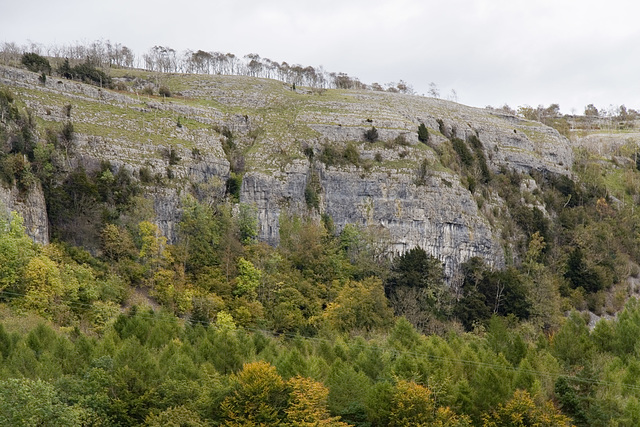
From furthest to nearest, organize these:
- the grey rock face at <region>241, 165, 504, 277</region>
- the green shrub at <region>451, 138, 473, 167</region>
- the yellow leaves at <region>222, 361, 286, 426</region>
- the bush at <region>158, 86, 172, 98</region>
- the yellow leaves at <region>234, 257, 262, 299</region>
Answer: the green shrub at <region>451, 138, 473, 167</region>, the bush at <region>158, 86, 172, 98</region>, the grey rock face at <region>241, 165, 504, 277</region>, the yellow leaves at <region>234, 257, 262, 299</region>, the yellow leaves at <region>222, 361, 286, 426</region>

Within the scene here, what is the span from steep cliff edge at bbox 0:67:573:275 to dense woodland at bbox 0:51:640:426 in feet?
6.89

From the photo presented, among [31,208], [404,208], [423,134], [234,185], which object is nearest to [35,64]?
[31,208]

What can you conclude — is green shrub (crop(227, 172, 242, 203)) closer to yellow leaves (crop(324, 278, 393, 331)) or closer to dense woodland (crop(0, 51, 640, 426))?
dense woodland (crop(0, 51, 640, 426))

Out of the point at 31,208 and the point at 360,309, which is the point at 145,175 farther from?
the point at 360,309

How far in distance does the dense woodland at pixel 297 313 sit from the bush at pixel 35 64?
4195 mm

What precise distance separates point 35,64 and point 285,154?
31.5m

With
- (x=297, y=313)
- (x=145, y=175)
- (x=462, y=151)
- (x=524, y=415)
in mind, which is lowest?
(x=297, y=313)

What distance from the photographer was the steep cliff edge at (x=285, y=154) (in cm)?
8119

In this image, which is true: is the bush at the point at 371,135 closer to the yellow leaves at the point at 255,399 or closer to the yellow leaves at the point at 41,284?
the yellow leaves at the point at 41,284

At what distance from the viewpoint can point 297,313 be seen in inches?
2921

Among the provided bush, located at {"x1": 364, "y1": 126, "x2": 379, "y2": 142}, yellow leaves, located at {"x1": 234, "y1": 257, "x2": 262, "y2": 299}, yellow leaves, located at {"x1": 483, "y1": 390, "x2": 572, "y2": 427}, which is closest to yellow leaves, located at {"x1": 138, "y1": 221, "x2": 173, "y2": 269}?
yellow leaves, located at {"x1": 234, "y1": 257, "x2": 262, "y2": 299}

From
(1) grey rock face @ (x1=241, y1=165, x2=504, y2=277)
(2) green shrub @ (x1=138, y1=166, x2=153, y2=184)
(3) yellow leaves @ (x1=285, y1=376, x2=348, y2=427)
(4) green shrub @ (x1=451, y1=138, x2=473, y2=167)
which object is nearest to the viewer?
(3) yellow leaves @ (x1=285, y1=376, x2=348, y2=427)

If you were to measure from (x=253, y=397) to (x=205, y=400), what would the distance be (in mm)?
2797

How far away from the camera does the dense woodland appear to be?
45062 millimetres
